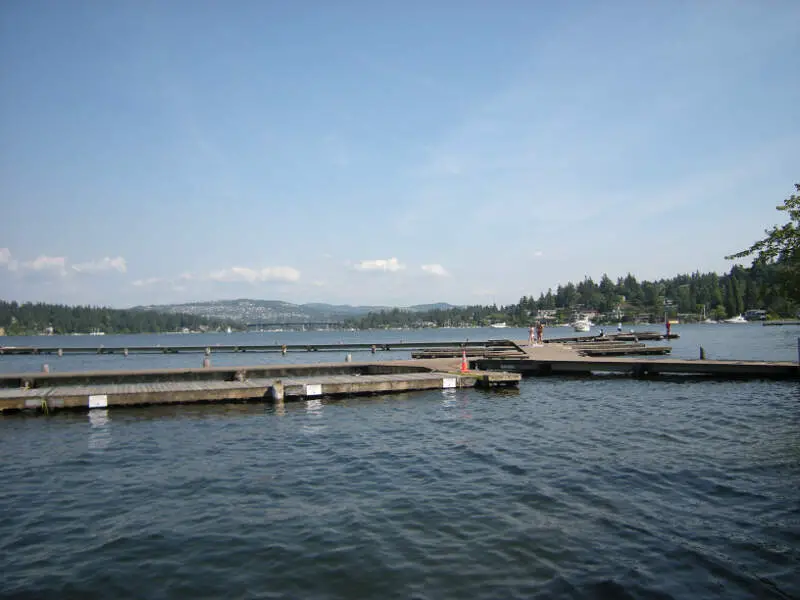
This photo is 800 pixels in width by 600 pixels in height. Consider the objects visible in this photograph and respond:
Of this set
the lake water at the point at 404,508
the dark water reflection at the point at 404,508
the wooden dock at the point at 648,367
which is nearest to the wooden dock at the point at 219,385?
the lake water at the point at 404,508

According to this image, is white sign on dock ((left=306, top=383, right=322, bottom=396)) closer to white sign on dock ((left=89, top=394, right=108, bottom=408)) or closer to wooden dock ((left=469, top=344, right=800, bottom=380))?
white sign on dock ((left=89, top=394, right=108, bottom=408))

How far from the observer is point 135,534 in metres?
8.91

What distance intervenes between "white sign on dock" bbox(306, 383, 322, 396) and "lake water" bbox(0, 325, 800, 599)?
500 cm

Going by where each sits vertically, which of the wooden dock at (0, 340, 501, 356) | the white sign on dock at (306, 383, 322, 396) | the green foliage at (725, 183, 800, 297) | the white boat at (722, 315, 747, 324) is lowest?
the white boat at (722, 315, 747, 324)

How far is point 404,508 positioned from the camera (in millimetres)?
9977

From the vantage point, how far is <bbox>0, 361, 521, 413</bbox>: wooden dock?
68.2 feet

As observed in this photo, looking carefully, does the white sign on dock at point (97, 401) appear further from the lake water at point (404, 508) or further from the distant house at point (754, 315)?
the distant house at point (754, 315)

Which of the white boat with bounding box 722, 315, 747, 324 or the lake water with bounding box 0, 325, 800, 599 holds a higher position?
the lake water with bounding box 0, 325, 800, 599

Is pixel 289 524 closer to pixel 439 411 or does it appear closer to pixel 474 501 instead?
pixel 474 501

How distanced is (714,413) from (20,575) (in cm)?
1995

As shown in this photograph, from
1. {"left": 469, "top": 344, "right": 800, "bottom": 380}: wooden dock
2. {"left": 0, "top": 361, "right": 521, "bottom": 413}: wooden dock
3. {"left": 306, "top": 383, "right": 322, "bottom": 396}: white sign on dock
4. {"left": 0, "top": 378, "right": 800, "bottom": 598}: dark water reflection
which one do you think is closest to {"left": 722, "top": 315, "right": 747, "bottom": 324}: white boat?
{"left": 469, "top": 344, "right": 800, "bottom": 380}: wooden dock

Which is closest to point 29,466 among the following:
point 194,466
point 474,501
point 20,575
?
point 194,466

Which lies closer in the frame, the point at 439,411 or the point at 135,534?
the point at 135,534

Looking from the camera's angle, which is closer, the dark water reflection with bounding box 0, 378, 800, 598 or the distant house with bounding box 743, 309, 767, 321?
the dark water reflection with bounding box 0, 378, 800, 598
